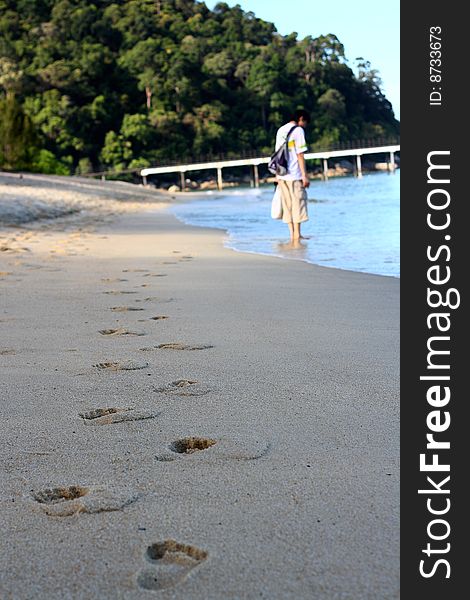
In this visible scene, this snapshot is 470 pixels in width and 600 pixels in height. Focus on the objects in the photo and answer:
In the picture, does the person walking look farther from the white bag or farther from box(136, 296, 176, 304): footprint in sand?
box(136, 296, 176, 304): footprint in sand

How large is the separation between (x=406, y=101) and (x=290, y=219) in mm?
6589

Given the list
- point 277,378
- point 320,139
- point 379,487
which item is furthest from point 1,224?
point 320,139

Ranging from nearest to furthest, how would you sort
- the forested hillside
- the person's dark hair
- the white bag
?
1. the person's dark hair
2. the white bag
3. the forested hillside

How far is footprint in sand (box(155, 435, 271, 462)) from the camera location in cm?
168

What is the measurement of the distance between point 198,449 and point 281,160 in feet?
20.2

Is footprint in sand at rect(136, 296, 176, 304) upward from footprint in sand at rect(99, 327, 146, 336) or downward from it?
downward

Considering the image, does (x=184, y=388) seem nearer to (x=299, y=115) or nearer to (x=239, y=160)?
(x=299, y=115)

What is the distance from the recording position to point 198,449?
5.75ft

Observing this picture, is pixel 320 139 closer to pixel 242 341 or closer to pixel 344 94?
pixel 344 94

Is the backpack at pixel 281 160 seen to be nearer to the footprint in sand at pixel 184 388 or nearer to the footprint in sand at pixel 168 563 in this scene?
the footprint in sand at pixel 184 388

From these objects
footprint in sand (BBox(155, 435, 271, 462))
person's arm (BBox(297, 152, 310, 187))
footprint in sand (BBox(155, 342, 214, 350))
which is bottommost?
footprint in sand (BBox(155, 342, 214, 350))

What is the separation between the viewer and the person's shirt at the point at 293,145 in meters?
7.48

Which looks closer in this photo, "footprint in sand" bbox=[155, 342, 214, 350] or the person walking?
"footprint in sand" bbox=[155, 342, 214, 350]

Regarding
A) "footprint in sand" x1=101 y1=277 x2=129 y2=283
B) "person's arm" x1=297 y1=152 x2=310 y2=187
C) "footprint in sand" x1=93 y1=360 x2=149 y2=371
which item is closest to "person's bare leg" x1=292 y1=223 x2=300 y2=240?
"person's arm" x1=297 y1=152 x2=310 y2=187
